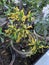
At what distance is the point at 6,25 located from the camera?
2049mm

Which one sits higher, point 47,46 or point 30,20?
point 30,20

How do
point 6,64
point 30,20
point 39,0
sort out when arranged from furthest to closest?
1. point 39,0
2. point 30,20
3. point 6,64

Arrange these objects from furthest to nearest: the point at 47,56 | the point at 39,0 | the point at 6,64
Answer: the point at 39,0 < the point at 6,64 < the point at 47,56

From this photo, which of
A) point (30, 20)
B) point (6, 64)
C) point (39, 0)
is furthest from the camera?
point (39, 0)

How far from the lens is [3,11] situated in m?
2.21

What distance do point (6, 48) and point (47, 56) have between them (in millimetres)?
479

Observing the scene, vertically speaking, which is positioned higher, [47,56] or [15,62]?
[47,56]

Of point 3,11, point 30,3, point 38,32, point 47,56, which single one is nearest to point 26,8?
point 30,3

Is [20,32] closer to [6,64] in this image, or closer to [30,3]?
[6,64]

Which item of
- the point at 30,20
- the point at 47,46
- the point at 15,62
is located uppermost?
the point at 30,20

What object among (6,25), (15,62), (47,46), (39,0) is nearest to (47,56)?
(47,46)

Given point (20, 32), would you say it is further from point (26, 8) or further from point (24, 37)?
point (26, 8)

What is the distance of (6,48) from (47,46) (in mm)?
375

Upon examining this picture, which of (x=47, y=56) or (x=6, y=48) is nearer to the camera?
(x=47, y=56)
